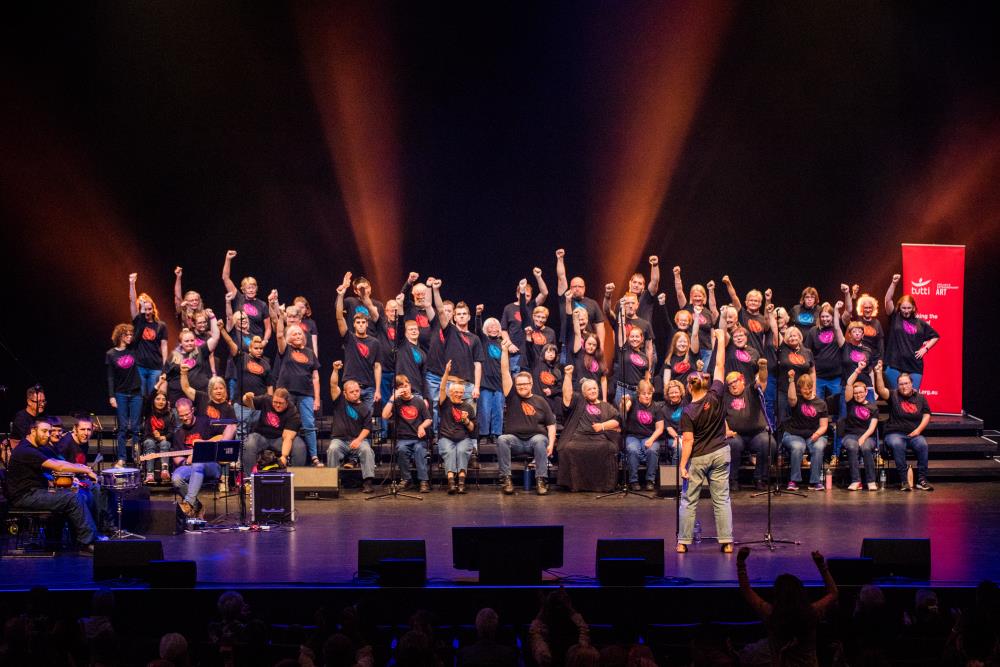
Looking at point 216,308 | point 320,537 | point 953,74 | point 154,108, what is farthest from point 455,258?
point 953,74

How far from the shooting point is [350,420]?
40.3 ft

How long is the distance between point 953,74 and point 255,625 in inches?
533

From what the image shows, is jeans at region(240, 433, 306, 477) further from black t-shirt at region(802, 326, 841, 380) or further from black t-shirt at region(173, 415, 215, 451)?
black t-shirt at region(802, 326, 841, 380)

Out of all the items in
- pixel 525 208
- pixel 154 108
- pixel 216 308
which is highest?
pixel 154 108

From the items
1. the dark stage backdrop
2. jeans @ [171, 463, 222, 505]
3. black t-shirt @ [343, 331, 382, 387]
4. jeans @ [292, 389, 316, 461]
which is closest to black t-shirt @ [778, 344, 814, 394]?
the dark stage backdrop

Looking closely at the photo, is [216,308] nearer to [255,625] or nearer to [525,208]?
[525,208]

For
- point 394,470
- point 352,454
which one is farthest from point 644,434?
point 352,454

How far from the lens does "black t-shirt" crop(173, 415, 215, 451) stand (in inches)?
449

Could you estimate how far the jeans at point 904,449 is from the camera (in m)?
12.3

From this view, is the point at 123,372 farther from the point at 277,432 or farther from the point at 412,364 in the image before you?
the point at 412,364

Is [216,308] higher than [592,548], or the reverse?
[216,308]

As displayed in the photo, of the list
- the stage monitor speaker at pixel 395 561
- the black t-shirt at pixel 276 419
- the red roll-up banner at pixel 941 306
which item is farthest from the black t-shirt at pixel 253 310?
the red roll-up banner at pixel 941 306

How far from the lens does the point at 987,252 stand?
611 inches

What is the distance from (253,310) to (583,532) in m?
5.65
